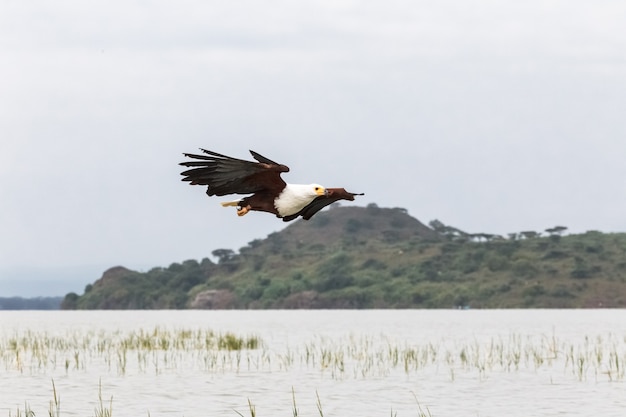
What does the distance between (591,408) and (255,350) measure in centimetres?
2539

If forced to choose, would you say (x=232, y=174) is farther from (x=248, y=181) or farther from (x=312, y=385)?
(x=312, y=385)

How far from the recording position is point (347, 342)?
2537 inches

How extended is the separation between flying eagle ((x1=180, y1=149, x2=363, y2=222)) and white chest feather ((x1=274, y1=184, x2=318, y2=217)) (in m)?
0.02

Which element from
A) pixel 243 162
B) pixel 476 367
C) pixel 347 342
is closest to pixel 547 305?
pixel 347 342

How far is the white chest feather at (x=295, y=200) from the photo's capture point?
10.3 m

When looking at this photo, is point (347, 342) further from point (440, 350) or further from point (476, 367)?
point (476, 367)

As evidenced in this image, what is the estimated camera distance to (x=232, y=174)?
1105cm

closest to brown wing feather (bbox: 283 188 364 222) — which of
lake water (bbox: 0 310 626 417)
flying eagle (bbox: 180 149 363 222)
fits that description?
flying eagle (bbox: 180 149 363 222)

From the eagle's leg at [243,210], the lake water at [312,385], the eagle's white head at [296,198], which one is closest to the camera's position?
the eagle's white head at [296,198]

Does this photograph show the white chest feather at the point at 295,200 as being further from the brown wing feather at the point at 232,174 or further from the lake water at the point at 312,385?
the lake water at the point at 312,385

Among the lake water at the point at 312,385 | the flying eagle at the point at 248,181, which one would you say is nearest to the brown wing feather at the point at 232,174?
the flying eagle at the point at 248,181

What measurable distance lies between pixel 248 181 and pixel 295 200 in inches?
34.5

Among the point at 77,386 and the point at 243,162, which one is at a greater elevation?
the point at 243,162

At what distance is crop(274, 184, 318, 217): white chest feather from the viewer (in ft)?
33.7
